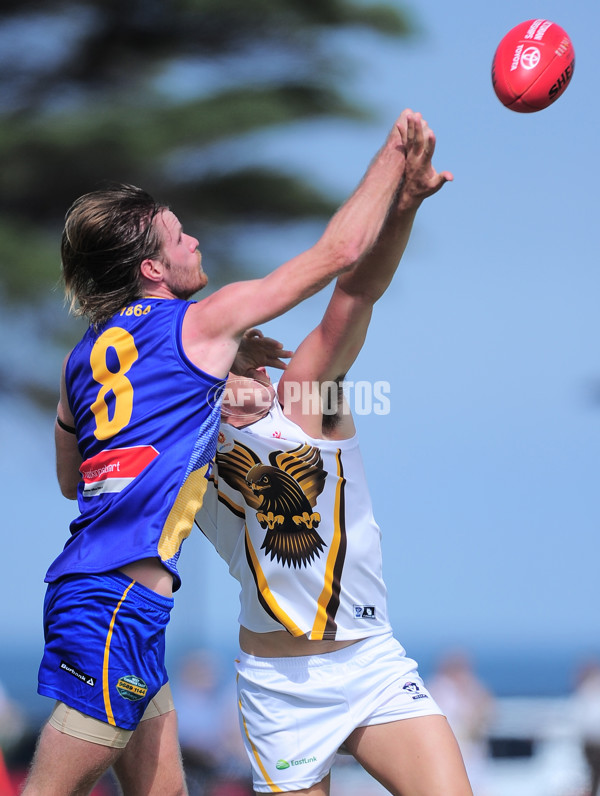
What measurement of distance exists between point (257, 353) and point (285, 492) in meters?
0.44

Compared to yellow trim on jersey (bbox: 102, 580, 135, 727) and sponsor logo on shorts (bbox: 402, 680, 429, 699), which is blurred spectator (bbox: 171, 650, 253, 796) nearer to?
sponsor logo on shorts (bbox: 402, 680, 429, 699)

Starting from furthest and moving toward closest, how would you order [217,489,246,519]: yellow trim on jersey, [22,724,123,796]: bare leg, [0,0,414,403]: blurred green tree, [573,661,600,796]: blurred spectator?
1. [0,0,414,403]: blurred green tree
2. [573,661,600,796]: blurred spectator
3. [217,489,246,519]: yellow trim on jersey
4. [22,724,123,796]: bare leg

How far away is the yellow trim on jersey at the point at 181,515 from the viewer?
8.88 feet

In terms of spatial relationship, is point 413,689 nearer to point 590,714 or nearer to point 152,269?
point 152,269

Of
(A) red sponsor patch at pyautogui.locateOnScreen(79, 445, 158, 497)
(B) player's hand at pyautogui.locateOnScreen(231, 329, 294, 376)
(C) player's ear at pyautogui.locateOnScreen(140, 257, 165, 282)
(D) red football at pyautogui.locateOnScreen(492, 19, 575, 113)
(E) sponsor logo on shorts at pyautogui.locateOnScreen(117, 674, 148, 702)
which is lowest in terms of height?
(E) sponsor logo on shorts at pyautogui.locateOnScreen(117, 674, 148, 702)

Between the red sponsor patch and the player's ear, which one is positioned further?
the player's ear

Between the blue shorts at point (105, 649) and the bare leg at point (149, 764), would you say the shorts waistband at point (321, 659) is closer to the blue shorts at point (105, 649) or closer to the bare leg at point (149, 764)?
the bare leg at point (149, 764)

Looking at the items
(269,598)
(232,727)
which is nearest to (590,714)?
(232,727)

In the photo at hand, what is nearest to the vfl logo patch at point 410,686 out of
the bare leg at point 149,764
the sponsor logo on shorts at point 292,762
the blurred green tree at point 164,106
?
the sponsor logo on shorts at point 292,762

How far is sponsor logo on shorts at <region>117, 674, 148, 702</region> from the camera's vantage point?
8.53 ft

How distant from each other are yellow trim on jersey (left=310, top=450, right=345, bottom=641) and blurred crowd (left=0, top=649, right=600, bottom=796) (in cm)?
347

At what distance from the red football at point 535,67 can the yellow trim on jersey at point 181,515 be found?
1.76m

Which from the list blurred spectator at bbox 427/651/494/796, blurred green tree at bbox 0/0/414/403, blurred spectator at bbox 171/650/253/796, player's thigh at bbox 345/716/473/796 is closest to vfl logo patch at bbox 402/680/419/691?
player's thigh at bbox 345/716/473/796

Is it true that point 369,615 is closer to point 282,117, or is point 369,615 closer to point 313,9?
point 282,117
